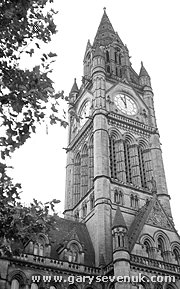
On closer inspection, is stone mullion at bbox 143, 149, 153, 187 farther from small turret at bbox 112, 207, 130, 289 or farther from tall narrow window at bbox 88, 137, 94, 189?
small turret at bbox 112, 207, 130, 289

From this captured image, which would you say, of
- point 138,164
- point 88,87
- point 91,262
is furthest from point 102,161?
point 88,87

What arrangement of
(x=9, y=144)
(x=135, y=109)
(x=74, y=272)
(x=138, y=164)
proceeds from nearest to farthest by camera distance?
(x=9, y=144), (x=74, y=272), (x=138, y=164), (x=135, y=109)

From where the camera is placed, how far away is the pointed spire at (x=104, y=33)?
53.4 meters

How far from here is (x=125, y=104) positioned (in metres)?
45.3

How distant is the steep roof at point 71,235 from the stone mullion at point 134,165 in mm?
7044

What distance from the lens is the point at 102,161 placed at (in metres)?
37.1

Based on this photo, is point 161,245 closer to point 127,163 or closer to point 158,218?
point 158,218

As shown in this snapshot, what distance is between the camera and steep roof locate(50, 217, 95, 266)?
102 feet

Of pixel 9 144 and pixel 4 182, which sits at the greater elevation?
pixel 9 144

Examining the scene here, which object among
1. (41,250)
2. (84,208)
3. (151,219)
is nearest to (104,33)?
(84,208)

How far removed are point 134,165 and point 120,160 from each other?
69.8 inches

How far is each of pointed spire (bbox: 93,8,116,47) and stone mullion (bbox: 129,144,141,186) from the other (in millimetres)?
17222

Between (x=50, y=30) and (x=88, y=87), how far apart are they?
118 feet

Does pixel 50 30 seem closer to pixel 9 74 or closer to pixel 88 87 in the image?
pixel 9 74
